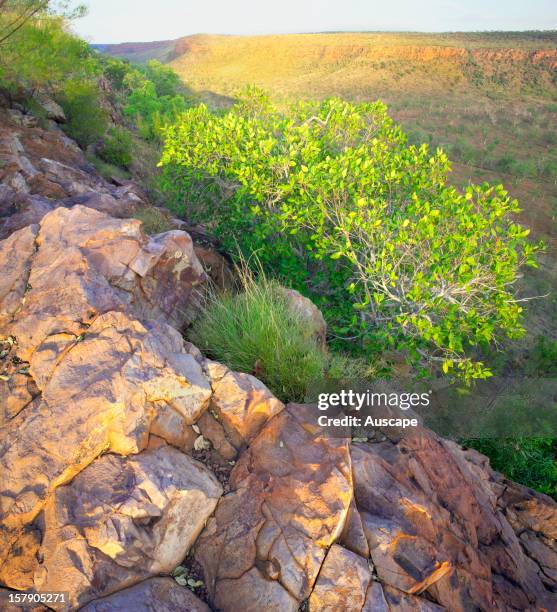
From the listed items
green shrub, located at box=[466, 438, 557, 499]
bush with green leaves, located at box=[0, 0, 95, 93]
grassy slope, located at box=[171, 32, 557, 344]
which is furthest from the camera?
grassy slope, located at box=[171, 32, 557, 344]

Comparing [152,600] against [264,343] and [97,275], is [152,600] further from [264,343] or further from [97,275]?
[97,275]

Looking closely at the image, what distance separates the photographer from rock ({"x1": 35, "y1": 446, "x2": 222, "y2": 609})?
8.35 ft

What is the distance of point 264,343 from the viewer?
4.16m

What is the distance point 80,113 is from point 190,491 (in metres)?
13.9

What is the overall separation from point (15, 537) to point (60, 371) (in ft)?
3.50

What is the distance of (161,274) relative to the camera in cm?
488

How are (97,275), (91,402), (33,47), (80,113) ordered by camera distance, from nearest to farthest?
(91,402) → (97,275) → (33,47) → (80,113)

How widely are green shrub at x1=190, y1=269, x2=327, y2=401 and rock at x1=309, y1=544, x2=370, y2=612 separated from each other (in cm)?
138

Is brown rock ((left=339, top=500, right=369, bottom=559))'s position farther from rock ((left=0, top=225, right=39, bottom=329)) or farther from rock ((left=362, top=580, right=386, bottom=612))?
rock ((left=0, top=225, right=39, bottom=329))

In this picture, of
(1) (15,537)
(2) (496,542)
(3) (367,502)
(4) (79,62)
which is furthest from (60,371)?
(4) (79,62)

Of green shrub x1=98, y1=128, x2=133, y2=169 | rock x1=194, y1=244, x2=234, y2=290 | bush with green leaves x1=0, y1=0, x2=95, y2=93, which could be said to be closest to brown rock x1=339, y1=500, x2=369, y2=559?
rock x1=194, y1=244, x2=234, y2=290

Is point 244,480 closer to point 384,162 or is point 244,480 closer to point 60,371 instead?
point 60,371

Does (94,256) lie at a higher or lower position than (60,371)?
higher

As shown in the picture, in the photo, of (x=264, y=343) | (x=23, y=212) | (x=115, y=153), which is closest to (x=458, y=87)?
(x=115, y=153)
